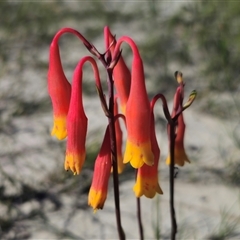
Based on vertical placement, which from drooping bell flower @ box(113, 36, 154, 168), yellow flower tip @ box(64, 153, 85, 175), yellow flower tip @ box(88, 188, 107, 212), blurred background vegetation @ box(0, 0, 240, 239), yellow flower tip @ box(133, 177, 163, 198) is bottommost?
yellow flower tip @ box(88, 188, 107, 212)

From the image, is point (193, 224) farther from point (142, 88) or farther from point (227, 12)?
point (227, 12)

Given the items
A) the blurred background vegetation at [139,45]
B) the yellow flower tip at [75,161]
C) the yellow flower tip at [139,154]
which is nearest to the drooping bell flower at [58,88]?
the yellow flower tip at [75,161]

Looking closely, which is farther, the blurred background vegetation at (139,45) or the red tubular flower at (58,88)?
the blurred background vegetation at (139,45)

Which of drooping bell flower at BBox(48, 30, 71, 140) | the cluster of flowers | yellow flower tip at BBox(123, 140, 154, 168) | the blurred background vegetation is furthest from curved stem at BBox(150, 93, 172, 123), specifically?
the blurred background vegetation

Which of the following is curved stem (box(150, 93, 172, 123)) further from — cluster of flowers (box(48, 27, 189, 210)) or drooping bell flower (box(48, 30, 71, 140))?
drooping bell flower (box(48, 30, 71, 140))

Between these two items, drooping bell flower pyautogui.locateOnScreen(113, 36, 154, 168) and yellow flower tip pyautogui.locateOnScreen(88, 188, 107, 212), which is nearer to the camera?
drooping bell flower pyautogui.locateOnScreen(113, 36, 154, 168)

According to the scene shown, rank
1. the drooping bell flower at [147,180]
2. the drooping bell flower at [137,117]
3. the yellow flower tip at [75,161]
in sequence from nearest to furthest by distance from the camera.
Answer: the drooping bell flower at [137,117] → the yellow flower tip at [75,161] → the drooping bell flower at [147,180]

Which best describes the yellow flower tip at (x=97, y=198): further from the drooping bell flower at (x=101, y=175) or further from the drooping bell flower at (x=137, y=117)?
the drooping bell flower at (x=137, y=117)

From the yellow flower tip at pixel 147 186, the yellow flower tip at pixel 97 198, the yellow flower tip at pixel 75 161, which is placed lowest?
the yellow flower tip at pixel 97 198

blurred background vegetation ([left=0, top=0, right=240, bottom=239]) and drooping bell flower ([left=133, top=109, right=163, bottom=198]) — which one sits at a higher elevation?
blurred background vegetation ([left=0, top=0, right=240, bottom=239])
